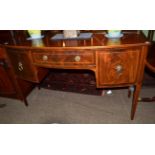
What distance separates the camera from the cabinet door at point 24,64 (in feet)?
4.40

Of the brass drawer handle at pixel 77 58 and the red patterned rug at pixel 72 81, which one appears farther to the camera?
the red patterned rug at pixel 72 81

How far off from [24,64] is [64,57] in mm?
444

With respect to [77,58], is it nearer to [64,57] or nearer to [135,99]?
[64,57]

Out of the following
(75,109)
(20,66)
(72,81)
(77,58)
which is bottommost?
(75,109)

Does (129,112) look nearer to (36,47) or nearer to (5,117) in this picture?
(36,47)

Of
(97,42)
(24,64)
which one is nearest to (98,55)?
(97,42)

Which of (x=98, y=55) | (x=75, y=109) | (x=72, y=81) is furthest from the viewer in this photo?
(x=72, y=81)

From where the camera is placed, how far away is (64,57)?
1.22m

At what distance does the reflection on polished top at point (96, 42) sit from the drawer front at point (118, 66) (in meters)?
0.07

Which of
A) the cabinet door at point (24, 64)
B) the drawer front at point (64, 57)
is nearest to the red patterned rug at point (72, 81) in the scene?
the cabinet door at point (24, 64)

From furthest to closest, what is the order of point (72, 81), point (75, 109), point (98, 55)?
point (72, 81) → point (75, 109) → point (98, 55)

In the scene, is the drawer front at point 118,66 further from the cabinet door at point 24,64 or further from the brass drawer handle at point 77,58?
the cabinet door at point 24,64
